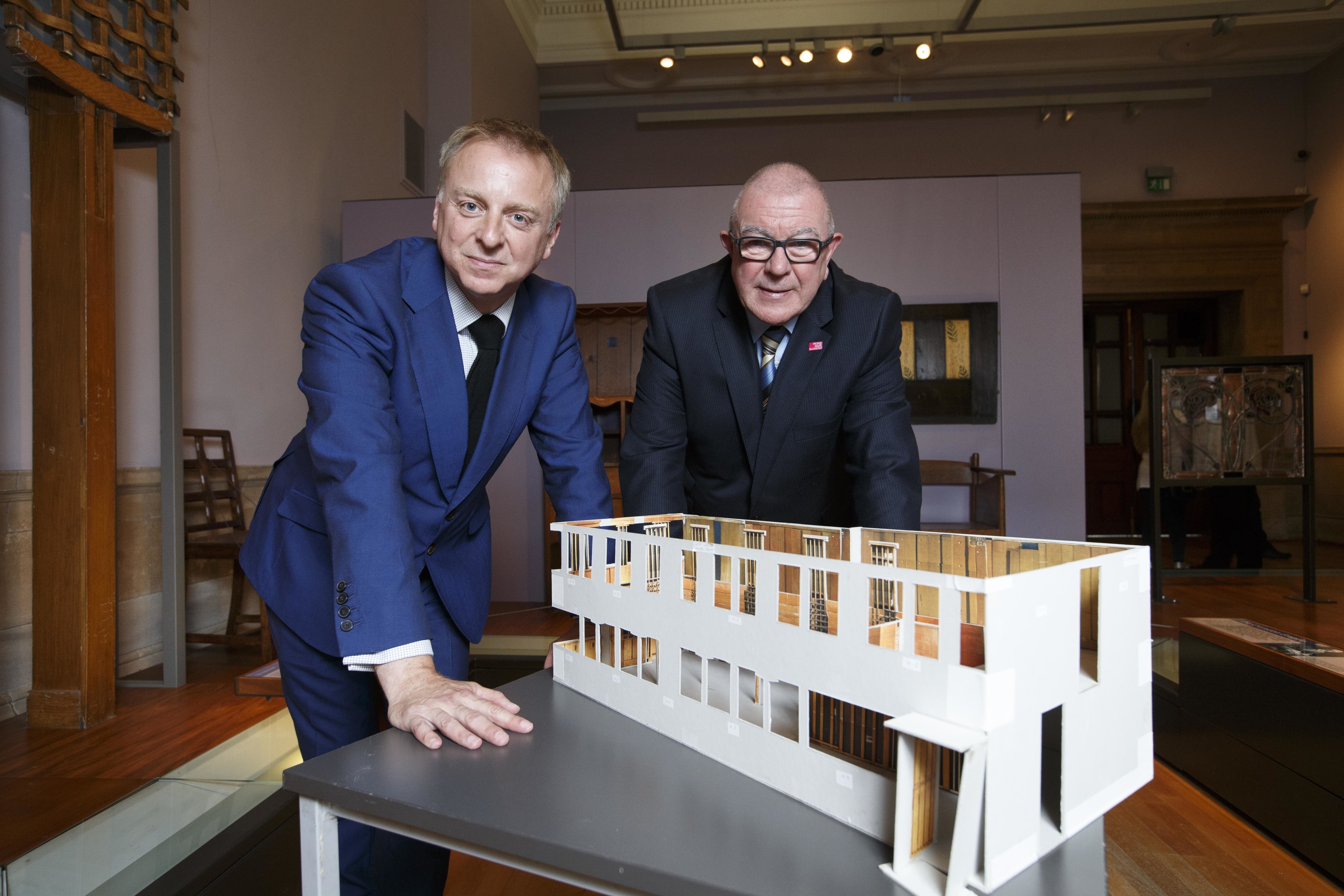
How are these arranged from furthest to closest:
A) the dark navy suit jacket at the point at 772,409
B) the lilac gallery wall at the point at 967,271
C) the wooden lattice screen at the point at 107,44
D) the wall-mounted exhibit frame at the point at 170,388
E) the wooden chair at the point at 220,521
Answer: the lilac gallery wall at the point at 967,271
the wooden chair at the point at 220,521
the wall-mounted exhibit frame at the point at 170,388
the wooden lattice screen at the point at 107,44
the dark navy suit jacket at the point at 772,409

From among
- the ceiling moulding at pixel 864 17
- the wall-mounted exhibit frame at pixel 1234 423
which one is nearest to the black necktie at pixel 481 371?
the wall-mounted exhibit frame at pixel 1234 423

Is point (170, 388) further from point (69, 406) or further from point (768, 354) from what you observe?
point (768, 354)

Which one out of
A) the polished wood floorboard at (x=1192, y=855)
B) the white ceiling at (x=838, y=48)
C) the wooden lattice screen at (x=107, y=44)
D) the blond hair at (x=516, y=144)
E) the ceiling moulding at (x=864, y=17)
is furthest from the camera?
the white ceiling at (x=838, y=48)

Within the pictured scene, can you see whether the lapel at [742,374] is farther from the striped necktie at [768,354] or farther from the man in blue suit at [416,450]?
the man in blue suit at [416,450]

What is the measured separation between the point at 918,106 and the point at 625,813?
7.81 m

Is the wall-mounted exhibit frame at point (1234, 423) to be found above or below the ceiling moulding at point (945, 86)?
below

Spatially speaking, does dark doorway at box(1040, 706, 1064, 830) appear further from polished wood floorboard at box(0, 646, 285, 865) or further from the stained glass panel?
the stained glass panel

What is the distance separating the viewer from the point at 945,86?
7449 mm

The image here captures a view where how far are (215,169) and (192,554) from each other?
178 centimetres

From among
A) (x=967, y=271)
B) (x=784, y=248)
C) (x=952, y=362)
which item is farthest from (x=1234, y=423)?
(x=784, y=248)

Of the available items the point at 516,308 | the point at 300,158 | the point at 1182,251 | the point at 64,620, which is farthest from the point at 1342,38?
the point at 64,620

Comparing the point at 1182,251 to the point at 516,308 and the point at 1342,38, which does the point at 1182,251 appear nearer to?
the point at 1342,38

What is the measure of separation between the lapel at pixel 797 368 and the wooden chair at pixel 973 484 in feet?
10.1

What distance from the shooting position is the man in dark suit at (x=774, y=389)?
150cm
